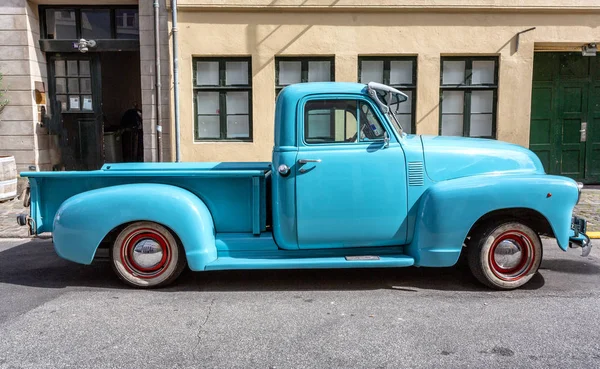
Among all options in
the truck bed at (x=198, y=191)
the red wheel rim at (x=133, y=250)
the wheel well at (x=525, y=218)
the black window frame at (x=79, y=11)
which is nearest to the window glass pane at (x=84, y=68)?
the black window frame at (x=79, y=11)

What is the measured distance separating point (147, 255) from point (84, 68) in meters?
8.02

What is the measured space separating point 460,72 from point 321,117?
6876 millimetres

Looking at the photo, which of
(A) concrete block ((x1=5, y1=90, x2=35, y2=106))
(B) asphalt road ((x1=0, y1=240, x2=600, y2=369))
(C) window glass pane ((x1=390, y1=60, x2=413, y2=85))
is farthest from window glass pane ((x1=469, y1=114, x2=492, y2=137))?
(A) concrete block ((x1=5, y1=90, x2=35, y2=106))

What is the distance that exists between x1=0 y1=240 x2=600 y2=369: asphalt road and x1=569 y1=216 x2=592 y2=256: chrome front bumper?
425 millimetres

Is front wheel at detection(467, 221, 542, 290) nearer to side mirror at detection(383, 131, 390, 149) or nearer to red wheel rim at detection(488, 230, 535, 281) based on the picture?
red wheel rim at detection(488, 230, 535, 281)

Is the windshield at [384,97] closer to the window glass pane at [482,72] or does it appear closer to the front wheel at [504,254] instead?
the front wheel at [504,254]

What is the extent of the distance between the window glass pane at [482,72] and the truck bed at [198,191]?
736 cm

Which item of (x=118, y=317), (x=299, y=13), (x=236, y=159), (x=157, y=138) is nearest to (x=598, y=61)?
(x=299, y=13)

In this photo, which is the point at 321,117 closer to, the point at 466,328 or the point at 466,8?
the point at 466,328

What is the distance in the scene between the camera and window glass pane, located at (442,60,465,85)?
10961 mm

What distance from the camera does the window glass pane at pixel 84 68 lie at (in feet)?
37.7

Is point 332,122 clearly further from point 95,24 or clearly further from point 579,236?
point 95,24

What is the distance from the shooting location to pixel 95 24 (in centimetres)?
1141

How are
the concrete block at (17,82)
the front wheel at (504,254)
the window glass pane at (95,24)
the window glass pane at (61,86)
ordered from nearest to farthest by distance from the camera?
the front wheel at (504,254) < the concrete block at (17,82) < the window glass pane at (95,24) < the window glass pane at (61,86)
